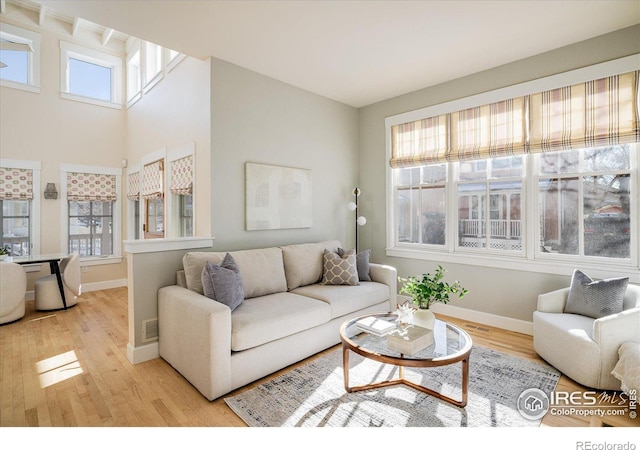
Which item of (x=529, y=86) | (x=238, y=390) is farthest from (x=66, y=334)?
(x=529, y=86)

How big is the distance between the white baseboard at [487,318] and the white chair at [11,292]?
17.1ft

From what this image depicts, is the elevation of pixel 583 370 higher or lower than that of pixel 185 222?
lower

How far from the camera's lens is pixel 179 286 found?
2.97 m

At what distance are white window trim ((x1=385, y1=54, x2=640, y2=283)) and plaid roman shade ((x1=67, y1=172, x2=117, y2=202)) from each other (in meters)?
5.00

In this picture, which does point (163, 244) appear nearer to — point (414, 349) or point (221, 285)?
point (221, 285)

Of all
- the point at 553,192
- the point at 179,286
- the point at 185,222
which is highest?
the point at 553,192

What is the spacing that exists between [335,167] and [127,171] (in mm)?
3989

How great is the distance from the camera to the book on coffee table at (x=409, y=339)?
2.07 metres

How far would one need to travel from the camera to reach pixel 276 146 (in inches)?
156

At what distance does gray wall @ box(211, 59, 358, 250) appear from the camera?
3469mm

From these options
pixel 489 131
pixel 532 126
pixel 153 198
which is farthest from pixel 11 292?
pixel 532 126

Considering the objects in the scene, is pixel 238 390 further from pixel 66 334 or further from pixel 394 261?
pixel 394 261

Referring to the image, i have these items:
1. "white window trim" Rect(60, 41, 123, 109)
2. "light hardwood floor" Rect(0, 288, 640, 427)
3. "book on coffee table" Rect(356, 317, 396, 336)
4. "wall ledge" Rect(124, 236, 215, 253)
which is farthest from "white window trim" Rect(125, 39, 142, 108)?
"book on coffee table" Rect(356, 317, 396, 336)

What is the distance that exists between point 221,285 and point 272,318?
0.50m
